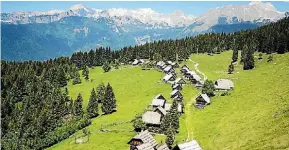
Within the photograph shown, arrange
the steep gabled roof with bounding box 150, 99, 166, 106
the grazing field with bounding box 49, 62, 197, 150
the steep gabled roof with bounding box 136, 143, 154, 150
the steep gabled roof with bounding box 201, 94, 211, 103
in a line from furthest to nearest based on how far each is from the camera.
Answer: the steep gabled roof with bounding box 150, 99, 166, 106 → the steep gabled roof with bounding box 201, 94, 211, 103 → the grazing field with bounding box 49, 62, 197, 150 → the steep gabled roof with bounding box 136, 143, 154, 150

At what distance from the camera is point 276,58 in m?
178

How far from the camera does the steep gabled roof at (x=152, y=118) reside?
108875 millimetres

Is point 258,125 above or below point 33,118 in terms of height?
above

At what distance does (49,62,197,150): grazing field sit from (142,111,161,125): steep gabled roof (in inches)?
230

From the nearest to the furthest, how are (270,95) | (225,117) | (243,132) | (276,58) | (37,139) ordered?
(243,132) < (225,117) < (270,95) < (37,139) < (276,58)

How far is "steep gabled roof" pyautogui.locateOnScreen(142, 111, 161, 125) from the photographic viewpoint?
108875mm

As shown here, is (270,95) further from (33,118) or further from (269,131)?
(33,118)

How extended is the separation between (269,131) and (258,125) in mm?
7942

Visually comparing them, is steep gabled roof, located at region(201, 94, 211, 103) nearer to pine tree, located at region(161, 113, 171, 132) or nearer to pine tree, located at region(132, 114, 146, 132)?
pine tree, located at region(161, 113, 171, 132)

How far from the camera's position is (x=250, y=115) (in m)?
101

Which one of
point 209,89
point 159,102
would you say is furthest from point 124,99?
point 209,89

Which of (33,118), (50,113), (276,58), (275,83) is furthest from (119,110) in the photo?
(276,58)

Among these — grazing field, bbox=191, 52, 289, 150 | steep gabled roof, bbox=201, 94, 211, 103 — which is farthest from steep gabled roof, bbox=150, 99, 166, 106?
steep gabled roof, bbox=201, 94, 211, 103

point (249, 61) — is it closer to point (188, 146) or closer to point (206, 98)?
point (206, 98)
